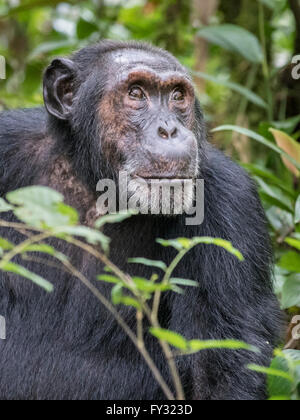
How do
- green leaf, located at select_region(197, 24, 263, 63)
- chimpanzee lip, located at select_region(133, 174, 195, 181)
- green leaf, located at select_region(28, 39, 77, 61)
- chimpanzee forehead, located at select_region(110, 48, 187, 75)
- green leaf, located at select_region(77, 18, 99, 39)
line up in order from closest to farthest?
chimpanzee lip, located at select_region(133, 174, 195, 181), chimpanzee forehead, located at select_region(110, 48, 187, 75), green leaf, located at select_region(197, 24, 263, 63), green leaf, located at select_region(28, 39, 77, 61), green leaf, located at select_region(77, 18, 99, 39)

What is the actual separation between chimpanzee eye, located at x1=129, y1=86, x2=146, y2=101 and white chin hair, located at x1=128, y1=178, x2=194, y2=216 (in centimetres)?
74

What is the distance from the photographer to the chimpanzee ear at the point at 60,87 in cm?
611

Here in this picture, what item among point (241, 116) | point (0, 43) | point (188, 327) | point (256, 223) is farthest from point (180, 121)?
point (0, 43)

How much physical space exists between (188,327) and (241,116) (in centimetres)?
484

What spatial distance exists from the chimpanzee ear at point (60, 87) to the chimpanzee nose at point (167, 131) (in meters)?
0.89

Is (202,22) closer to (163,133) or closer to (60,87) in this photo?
(60,87)

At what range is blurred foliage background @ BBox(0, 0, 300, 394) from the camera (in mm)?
7880

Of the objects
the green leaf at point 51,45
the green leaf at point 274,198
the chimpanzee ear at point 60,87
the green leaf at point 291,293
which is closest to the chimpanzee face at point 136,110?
the chimpanzee ear at point 60,87

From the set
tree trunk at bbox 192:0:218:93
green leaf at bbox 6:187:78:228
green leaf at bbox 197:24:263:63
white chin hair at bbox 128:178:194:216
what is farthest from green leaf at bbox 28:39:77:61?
green leaf at bbox 6:187:78:228

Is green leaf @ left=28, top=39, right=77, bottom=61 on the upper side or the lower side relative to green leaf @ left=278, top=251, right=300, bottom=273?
upper

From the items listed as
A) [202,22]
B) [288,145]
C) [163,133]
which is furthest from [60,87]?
[202,22]

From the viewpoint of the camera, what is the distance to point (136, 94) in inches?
234

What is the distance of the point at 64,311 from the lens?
5.76 metres

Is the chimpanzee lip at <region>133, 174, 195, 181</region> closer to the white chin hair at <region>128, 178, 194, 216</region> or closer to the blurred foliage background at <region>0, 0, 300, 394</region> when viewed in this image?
the white chin hair at <region>128, 178, 194, 216</region>
